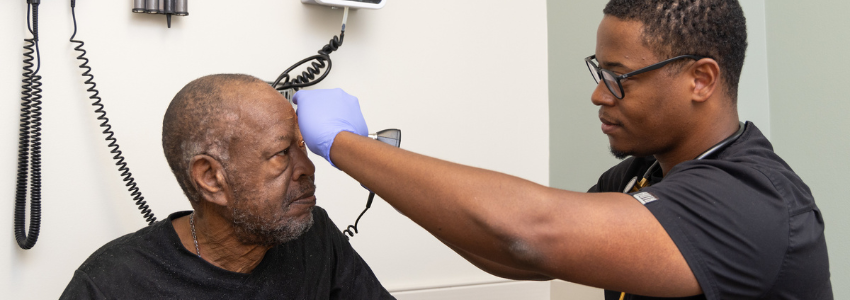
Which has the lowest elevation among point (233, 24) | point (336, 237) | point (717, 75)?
point (336, 237)

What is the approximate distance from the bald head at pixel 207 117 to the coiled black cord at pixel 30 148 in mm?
522

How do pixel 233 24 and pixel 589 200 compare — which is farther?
pixel 233 24

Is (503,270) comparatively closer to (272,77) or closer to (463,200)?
(463,200)

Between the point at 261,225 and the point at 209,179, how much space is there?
0.49 feet

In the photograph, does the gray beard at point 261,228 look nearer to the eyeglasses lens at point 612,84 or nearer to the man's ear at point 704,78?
the eyeglasses lens at point 612,84

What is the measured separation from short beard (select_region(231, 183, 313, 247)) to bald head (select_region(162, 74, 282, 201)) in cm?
11

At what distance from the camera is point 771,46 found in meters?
1.89

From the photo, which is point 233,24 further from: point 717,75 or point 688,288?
point 688,288

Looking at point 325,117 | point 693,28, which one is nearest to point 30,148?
point 325,117

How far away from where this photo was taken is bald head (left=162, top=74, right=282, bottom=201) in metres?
1.32

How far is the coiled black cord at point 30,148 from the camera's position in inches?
63.8

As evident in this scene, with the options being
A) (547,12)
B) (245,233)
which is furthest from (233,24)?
(547,12)

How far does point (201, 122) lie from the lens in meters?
1.32

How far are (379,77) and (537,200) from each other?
126cm
